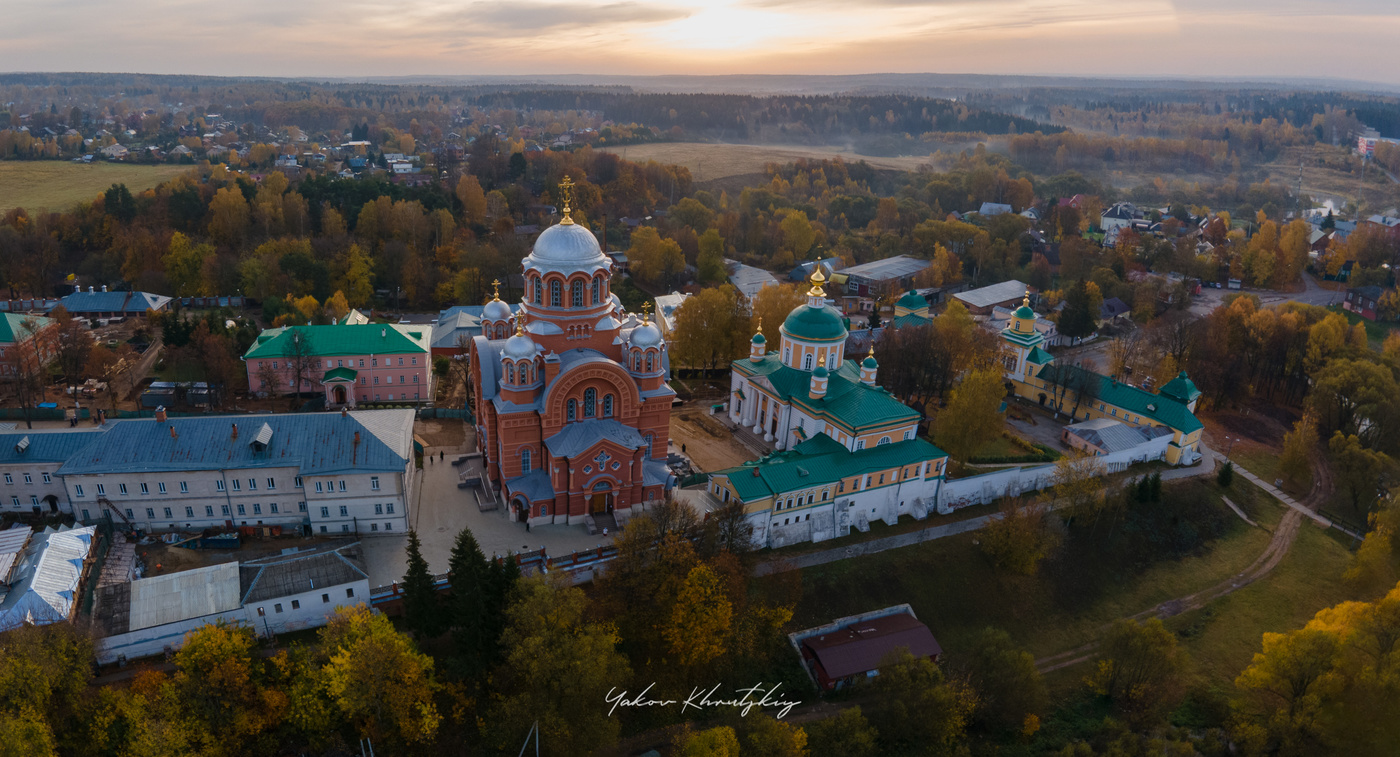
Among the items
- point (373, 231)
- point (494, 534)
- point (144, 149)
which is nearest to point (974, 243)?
point (373, 231)

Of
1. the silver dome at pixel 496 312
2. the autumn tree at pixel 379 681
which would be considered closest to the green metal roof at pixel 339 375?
the silver dome at pixel 496 312

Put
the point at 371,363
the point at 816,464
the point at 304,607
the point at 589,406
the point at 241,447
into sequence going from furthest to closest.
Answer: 1. the point at 371,363
2. the point at 816,464
3. the point at 589,406
4. the point at 241,447
5. the point at 304,607

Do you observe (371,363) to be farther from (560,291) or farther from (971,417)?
(971,417)

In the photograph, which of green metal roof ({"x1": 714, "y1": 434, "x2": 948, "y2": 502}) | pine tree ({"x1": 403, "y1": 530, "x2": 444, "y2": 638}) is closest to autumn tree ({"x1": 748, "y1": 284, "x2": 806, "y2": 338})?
green metal roof ({"x1": 714, "y1": 434, "x2": 948, "y2": 502})

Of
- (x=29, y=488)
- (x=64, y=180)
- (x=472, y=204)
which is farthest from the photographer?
(x=64, y=180)

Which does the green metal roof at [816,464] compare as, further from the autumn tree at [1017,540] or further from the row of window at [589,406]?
the row of window at [589,406]

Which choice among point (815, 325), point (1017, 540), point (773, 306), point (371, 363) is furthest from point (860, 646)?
point (371, 363)
